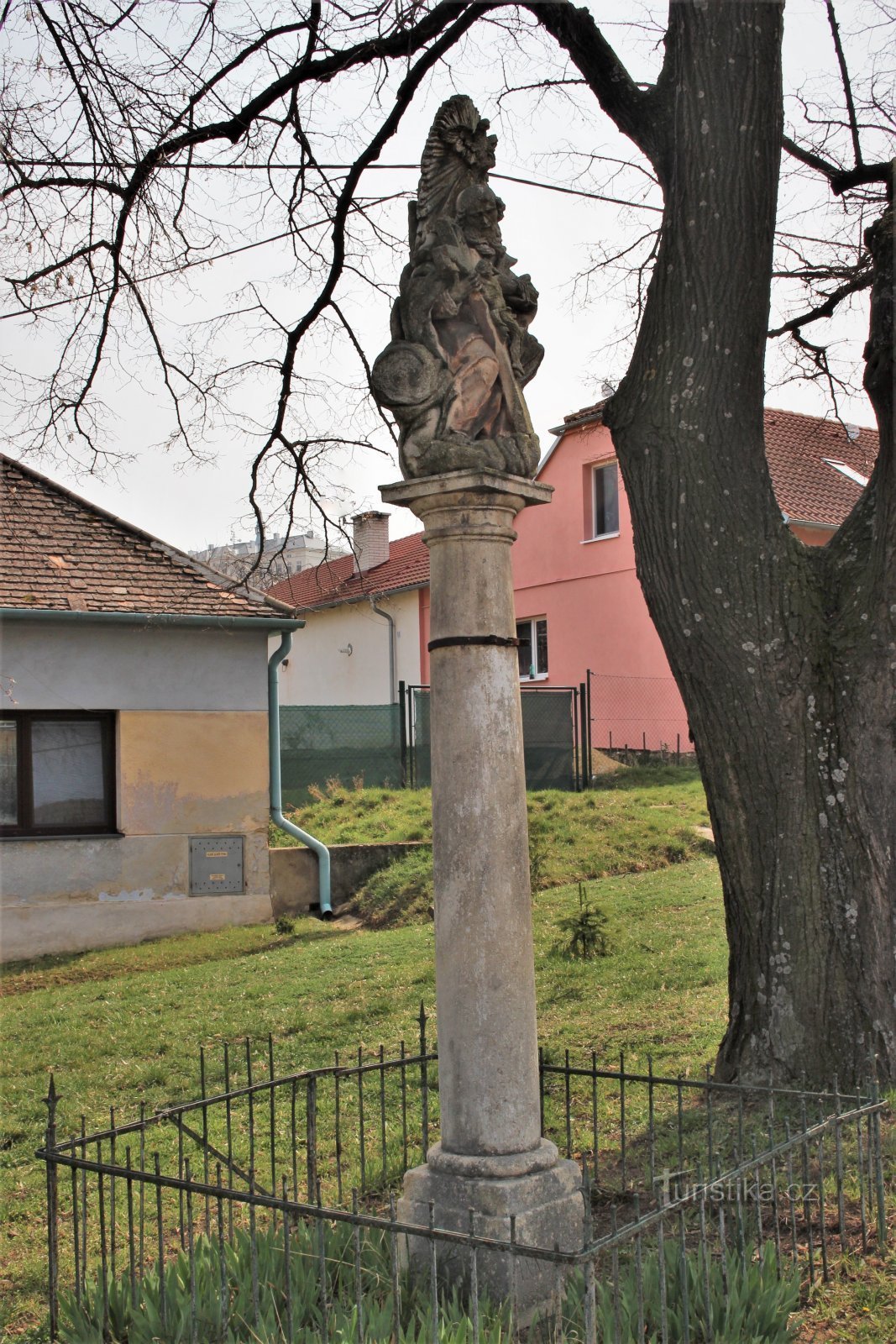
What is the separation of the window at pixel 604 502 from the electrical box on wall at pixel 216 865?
1020 centimetres

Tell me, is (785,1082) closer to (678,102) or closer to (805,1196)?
(805,1196)

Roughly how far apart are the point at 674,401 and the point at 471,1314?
3830 mm

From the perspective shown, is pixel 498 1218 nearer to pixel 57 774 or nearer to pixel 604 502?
pixel 57 774

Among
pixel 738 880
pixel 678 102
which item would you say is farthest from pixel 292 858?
pixel 678 102

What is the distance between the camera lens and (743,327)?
19.1ft

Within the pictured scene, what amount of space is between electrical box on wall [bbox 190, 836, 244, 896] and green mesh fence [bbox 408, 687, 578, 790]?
15.3 ft

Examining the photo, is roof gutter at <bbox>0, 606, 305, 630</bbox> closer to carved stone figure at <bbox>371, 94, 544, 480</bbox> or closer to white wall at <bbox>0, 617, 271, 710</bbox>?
white wall at <bbox>0, 617, 271, 710</bbox>

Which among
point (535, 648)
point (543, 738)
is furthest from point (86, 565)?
point (535, 648)

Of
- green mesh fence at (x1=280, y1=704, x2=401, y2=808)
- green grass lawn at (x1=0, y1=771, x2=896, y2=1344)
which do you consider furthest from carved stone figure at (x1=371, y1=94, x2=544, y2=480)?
green mesh fence at (x1=280, y1=704, x2=401, y2=808)

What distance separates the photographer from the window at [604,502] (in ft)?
69.5

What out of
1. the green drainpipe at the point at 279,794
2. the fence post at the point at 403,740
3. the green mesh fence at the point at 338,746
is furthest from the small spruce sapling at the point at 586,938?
the fence post at the point at 403,740

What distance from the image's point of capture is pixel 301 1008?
9.04m

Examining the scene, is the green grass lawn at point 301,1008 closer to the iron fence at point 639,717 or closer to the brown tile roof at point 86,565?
the brown tile roof at point 86,565

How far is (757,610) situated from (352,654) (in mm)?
21753
